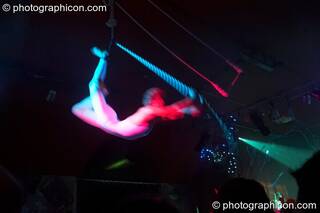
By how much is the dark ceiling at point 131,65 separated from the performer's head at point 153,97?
128mm

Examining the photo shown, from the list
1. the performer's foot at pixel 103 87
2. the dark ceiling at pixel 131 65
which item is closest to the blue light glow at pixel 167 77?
the dark ceiling at pixel 131 65

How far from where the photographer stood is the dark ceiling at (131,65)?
3633 millimetres

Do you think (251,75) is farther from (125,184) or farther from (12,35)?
(12,35)

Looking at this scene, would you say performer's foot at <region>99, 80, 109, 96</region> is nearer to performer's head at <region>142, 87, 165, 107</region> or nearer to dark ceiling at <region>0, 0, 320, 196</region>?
dark ceiling at <region>0, 0, 320, 196</region>

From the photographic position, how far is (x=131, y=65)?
4.56 metres

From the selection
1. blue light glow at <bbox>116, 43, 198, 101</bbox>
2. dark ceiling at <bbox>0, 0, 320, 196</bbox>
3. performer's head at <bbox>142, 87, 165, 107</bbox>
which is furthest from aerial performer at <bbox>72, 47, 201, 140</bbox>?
blue light glow at <bbox>116, 43, 198, 101</bbox>

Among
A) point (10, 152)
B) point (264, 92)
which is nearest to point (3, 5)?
point (10, 152)

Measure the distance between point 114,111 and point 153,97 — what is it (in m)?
0.69

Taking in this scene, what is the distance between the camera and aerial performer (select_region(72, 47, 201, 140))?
Answer: 4.51m

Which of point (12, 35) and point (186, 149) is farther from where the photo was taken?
point (186, 149)

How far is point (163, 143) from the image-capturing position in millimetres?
6066

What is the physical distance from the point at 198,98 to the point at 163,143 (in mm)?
1148

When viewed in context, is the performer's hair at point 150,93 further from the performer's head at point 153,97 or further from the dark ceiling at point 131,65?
the dark ceiling at point 131,65

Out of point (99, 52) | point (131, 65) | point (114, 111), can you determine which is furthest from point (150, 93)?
point (99, 52)
